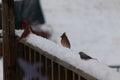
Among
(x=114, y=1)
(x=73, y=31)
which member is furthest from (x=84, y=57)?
(x=114, y=1)

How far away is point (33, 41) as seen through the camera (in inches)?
154

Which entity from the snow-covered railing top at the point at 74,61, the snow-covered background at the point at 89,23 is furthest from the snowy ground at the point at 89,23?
the snow-covered railing top at the point at 74,61

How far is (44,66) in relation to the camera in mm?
3623

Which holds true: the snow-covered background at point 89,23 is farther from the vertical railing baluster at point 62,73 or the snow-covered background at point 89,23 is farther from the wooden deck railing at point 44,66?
the vertical railing baluster at point 62,73

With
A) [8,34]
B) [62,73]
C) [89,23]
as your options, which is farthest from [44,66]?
[89,23]

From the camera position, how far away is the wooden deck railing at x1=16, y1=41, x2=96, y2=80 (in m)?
2.94

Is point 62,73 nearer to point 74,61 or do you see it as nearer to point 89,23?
point 74,61

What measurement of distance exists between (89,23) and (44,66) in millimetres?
9332

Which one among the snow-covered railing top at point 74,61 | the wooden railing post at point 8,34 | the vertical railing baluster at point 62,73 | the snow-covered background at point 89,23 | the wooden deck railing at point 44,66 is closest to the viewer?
the snow-covered railing top at point 74,61

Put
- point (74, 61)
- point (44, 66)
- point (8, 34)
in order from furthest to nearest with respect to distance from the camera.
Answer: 1. point (8, 34)
2. point (44, 66)
3. point (74, 61)

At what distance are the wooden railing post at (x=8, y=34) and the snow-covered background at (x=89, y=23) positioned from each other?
18.7ft

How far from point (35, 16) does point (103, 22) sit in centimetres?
282

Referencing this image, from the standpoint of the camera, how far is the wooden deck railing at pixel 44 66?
294 centimetres

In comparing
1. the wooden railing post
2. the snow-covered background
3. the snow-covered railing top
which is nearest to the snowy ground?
the snow-covered background
